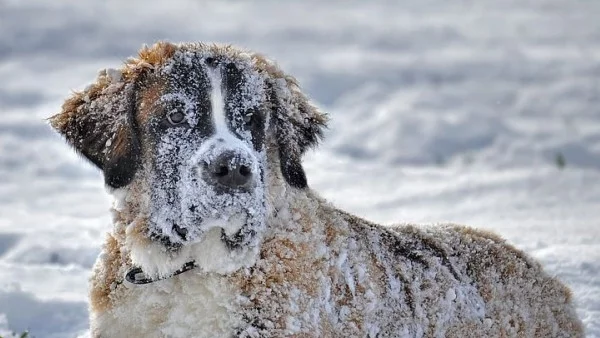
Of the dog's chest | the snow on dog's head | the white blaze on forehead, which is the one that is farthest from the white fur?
the white blaze on forehead

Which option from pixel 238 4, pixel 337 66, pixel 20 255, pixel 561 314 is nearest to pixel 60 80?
pixel 337 66

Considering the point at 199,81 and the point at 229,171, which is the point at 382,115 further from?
the point at 229,171

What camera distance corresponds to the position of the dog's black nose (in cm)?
449

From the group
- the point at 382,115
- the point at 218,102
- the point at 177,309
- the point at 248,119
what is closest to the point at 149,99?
the point at 218,102

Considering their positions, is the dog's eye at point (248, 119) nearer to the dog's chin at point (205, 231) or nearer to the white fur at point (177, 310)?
the dog's chin at point (205, 231)

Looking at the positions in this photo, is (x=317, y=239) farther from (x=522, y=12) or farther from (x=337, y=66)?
(x=522, y=12)

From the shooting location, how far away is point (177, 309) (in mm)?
4789

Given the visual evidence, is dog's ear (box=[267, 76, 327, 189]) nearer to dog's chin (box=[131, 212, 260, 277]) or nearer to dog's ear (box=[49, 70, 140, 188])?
dog's chin (box=[131, 212, 260, 277])

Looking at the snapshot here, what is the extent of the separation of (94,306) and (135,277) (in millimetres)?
285

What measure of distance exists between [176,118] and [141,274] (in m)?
0.72

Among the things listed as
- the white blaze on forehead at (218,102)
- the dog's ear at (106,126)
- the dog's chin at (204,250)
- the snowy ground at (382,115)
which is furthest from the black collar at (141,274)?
the snowy ground at (382,115)

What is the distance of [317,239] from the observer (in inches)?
197

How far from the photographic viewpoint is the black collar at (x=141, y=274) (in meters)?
4.80

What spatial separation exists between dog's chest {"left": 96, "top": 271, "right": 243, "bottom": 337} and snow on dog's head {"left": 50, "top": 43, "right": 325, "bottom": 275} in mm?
107
